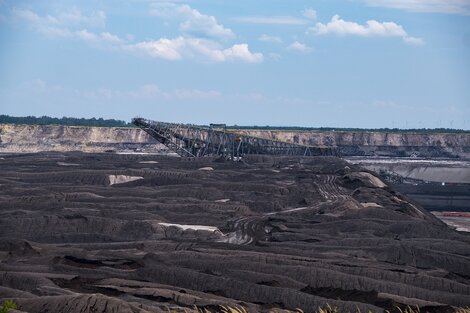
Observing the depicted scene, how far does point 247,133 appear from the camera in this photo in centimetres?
→ 14550

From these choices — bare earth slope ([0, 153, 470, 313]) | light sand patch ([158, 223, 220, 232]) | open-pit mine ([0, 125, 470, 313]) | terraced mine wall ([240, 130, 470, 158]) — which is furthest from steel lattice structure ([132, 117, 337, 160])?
terraced mine wall ([240, 130, 470, 158])

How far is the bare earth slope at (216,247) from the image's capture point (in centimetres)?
2598

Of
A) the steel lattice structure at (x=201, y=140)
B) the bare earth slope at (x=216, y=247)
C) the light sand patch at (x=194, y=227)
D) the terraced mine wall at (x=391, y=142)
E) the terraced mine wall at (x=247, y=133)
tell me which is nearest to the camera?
the bare earth slope at (x=216, y=247)

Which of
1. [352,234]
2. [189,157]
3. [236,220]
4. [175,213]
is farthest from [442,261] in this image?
[189,157]

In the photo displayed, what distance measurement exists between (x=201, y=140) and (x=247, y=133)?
166 feet

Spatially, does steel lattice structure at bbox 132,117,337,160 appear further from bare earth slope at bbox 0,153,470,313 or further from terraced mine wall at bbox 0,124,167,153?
terraced mine wall at bbox 0,124,167,153

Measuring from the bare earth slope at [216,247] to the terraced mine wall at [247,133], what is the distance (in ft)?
259

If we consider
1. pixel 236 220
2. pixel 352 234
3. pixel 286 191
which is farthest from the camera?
pixel 286 191

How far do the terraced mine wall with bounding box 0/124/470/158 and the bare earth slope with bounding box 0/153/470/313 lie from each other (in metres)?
78.8

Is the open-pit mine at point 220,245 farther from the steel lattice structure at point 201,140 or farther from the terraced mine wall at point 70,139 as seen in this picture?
the terraced mine wall at point 70,139

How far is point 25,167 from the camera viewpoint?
3113 inches

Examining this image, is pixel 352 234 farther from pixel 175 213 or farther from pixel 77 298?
pixel 77 298

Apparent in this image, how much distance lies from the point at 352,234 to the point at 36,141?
110 metres

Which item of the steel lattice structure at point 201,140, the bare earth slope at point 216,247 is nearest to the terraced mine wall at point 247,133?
the steel lattice structure at point 201,140
